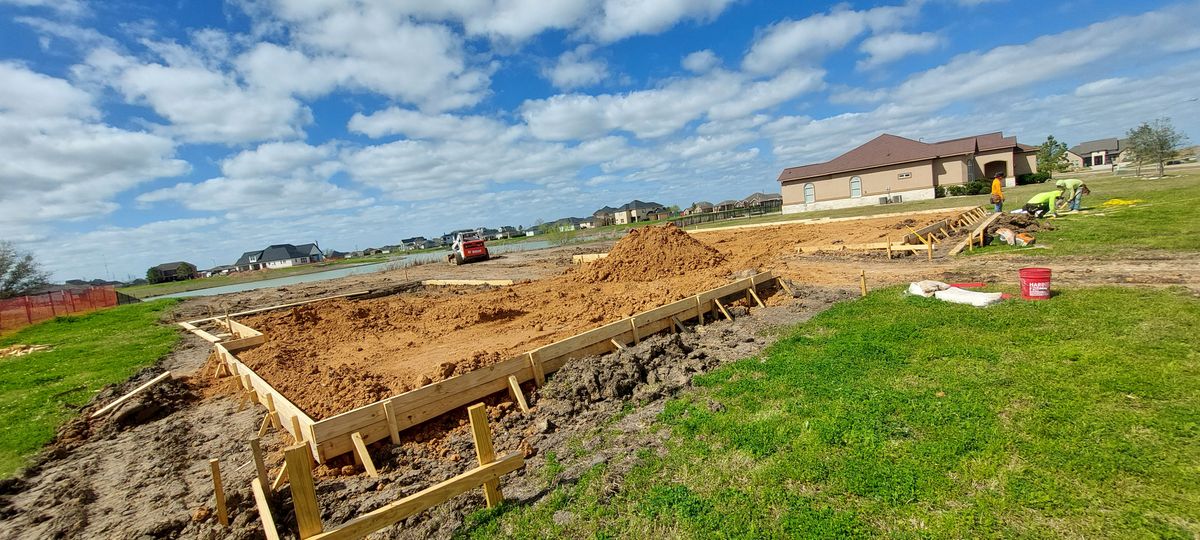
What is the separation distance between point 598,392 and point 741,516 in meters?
2.77

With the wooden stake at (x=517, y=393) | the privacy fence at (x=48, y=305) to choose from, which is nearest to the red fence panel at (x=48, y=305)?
the privacy fence at (x=48, y=305)

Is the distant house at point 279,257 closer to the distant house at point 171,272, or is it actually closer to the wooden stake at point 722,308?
the distant house at point 171,272

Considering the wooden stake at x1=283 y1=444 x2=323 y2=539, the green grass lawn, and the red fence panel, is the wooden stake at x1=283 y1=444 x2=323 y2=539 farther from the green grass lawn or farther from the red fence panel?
the green grass lawn

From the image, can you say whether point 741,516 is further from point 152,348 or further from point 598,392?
point 152,348

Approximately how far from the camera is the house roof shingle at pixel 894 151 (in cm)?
3741

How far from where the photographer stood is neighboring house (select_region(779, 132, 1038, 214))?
37031 millimetres

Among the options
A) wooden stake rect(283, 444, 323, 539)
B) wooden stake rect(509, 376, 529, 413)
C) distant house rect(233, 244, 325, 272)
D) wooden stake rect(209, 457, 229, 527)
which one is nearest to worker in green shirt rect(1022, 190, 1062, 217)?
wooden stake rect(509, 376, 529, 413)

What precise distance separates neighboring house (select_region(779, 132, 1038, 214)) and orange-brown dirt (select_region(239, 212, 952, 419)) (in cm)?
2458

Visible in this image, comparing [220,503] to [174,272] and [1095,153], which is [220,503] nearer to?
[174,272]

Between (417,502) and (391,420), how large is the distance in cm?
187

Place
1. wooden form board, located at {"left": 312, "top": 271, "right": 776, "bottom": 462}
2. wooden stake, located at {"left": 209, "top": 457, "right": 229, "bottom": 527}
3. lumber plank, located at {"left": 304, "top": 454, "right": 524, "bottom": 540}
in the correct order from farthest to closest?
wooden form board, located at {"left": 312, "top": 271, "right": 776, "bottom": 462} < wooden stake, located at {"left": 209, "top": 457, "right": 229, "bottom": 527} < lumber plank, located at {"left": 304, "top": 454, "right": 524, "bottom": 540}

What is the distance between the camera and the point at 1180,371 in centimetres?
457

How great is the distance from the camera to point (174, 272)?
Result: 2783 inches

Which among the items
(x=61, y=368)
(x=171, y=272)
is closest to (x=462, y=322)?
(x=61, y=368)
